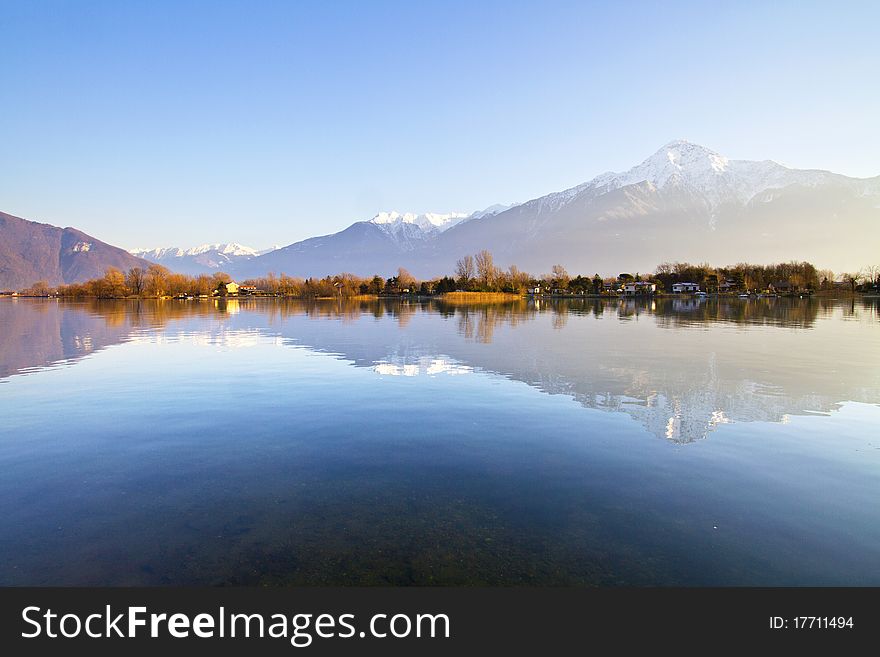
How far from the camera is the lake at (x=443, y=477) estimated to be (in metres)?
6.58

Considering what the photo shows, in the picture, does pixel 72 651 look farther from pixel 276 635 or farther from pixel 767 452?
pixel 767 452

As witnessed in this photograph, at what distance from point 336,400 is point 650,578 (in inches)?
488

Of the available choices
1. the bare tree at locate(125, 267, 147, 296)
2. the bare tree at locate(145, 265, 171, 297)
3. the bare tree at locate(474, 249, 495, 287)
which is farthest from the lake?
the bare tree at locate(125, 267, 147, 296)

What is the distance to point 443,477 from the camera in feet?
32.1

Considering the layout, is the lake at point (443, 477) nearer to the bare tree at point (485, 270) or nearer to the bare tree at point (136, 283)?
the bare tree at point (485, 270)

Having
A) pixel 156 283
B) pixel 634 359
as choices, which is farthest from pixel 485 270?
pixel 634 359

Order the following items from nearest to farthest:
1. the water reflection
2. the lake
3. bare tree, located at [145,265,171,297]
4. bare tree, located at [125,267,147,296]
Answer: the lake < the water reflection < bare tree, located at [145,265,171,297] < bare tree, located at [125,267,147,296]

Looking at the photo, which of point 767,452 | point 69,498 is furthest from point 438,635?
point 767,452

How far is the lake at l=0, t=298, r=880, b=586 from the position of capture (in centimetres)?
658

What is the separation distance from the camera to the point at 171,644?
18.3 feet

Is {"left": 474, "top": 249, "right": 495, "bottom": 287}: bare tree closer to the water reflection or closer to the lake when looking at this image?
the water reflection

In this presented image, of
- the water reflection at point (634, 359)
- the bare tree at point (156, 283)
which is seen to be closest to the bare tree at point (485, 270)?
the bare tree at point (156, 283)

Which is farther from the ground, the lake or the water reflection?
the water reflection

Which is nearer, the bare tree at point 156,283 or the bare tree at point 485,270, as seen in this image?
the bare tree at point 156,283
